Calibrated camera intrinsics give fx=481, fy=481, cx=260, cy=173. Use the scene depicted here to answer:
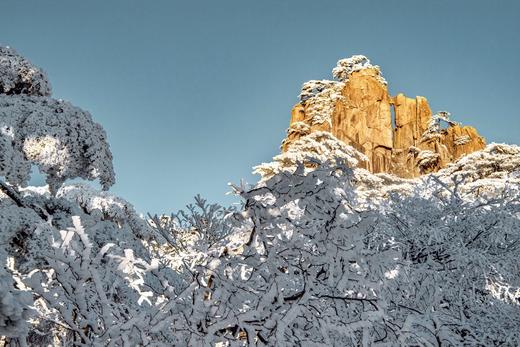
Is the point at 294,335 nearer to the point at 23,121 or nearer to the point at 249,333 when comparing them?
the point at 249,333

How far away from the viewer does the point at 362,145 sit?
40375 millimetres

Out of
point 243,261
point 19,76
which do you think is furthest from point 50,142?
point 243,261

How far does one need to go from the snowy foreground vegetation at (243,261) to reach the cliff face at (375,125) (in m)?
30.2

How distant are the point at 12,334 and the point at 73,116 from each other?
5.66 meters

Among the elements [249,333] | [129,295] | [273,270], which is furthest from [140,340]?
[129,295]

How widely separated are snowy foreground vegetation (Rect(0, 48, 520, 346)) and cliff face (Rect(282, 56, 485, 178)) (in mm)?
30158

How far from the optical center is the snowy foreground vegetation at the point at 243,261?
228 centimetres

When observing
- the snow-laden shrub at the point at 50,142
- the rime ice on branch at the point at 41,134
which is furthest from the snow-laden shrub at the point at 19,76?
the snow-laden shrub at the point at 50,142

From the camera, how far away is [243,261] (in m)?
2.47

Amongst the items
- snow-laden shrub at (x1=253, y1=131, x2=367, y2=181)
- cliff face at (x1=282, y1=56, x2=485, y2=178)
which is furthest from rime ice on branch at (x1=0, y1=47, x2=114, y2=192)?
cliff face at (x1=282, y1=56, x2=485, y2=178)

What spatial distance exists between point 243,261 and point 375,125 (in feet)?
134

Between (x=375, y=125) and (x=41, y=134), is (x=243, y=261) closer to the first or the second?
(x=41, y=134)

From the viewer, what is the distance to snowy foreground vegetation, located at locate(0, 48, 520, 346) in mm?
2279

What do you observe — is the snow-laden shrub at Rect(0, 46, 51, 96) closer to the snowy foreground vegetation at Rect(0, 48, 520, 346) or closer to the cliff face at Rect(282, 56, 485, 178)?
the snowy foreground vegetation at Rect(0, 48, 520, 346)
